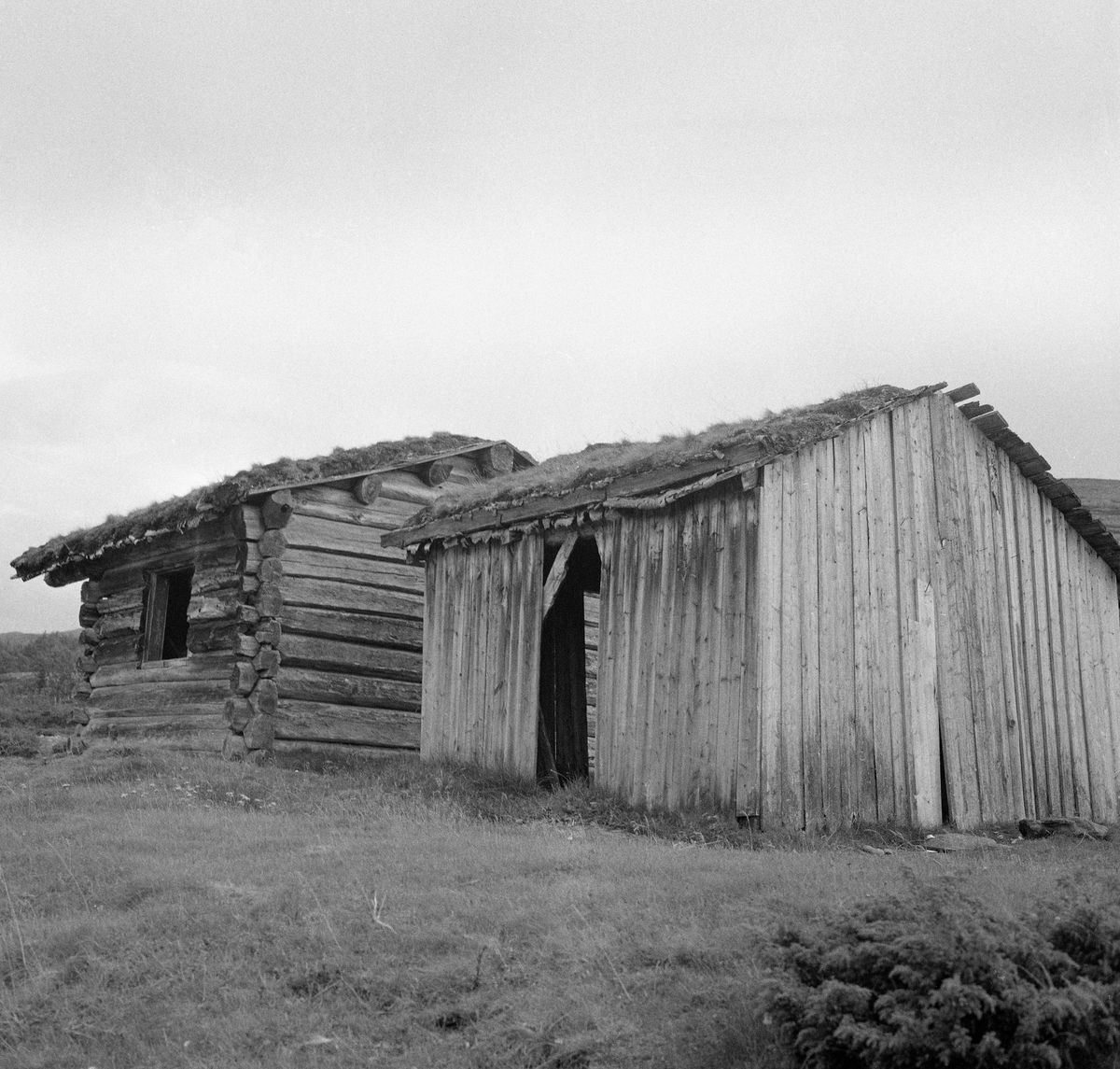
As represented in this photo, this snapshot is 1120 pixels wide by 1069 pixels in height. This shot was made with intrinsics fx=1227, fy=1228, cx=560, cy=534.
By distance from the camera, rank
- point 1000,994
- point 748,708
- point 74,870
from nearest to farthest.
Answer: point 1000,994
point 74,870
point 748,708

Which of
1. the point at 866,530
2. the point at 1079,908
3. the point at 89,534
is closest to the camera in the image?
the point at 1079,908

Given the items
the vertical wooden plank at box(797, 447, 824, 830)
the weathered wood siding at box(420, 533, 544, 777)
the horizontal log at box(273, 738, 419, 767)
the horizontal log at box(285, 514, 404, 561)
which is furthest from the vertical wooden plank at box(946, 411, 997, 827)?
the horizontal log at box(285, 514, 404, 561)

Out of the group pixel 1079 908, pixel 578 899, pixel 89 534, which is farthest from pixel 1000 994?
pixel 89 534

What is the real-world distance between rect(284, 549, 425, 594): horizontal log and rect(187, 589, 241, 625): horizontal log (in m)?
0.78

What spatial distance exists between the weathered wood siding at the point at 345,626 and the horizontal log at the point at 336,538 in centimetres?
1

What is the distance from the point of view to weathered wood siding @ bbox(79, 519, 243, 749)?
1597cm

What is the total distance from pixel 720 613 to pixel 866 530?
1819mm

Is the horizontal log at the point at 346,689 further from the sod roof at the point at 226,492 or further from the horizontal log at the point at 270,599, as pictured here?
the sod roof at the point at 226,492

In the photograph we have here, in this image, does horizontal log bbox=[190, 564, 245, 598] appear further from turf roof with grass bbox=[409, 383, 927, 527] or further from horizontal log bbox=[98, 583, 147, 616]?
turf roof with grass bbox=[409, 383, 927, 527]

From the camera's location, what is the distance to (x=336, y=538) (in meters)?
16.7

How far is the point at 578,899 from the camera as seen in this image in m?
7.38

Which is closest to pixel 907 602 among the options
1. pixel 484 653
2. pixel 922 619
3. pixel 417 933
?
pixel 922 619

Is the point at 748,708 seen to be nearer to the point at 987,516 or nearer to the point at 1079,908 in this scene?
the point at 987,516

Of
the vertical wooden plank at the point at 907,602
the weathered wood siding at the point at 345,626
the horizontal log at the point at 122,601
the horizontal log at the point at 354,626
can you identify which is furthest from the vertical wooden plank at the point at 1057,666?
the horizontal log at the point at 122,601
